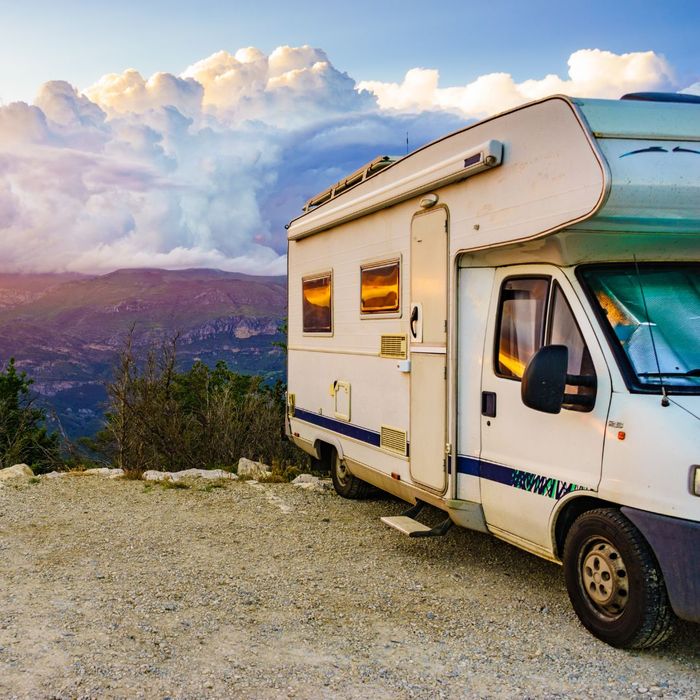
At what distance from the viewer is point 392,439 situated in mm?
7023

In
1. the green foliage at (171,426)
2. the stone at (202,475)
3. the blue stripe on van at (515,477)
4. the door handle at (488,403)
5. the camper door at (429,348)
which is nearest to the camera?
the blue stripe on van at (515,477)

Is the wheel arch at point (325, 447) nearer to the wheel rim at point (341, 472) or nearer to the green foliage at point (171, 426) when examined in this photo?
the wheel rim at point (341, 472)

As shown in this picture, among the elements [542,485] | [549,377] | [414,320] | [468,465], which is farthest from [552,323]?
[414,320]

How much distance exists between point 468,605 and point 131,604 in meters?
2.32

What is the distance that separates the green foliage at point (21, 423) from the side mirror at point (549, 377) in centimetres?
1637

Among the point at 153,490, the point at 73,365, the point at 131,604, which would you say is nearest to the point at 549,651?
the point at 131,604

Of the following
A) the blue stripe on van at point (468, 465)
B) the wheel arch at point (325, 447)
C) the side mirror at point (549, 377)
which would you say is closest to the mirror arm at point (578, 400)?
the side mirror at point (549, 377)

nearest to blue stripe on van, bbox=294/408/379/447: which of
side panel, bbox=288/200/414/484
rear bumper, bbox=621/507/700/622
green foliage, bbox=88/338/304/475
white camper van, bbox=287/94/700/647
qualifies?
side panel, bbox=288/200/414/484

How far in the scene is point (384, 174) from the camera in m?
7.18

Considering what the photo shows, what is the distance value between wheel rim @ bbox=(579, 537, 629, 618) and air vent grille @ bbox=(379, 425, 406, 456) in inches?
88.7

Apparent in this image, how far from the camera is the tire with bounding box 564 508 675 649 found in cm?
439

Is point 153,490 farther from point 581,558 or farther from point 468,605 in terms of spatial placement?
point 581,558

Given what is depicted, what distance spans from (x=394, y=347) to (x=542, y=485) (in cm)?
222

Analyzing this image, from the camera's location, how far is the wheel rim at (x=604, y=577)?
4.56 metres
